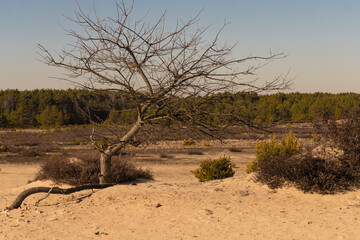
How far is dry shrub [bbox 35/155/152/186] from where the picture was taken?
35.7 feet

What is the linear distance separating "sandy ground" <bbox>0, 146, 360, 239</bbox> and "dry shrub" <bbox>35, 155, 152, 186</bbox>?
5.63 ft

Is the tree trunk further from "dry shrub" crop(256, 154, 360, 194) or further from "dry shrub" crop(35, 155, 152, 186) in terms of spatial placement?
"dry shrub" crop(256, 154, 360, 194)

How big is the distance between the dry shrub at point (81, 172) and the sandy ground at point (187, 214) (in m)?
1.72

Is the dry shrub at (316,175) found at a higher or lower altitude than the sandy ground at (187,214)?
higher

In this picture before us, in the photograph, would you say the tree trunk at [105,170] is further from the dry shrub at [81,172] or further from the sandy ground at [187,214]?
the dry shrub at [81,172]

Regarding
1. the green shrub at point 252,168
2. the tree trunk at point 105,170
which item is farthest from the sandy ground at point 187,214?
the green shrub at point 252,168

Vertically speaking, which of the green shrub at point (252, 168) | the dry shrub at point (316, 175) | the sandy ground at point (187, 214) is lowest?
the sandy ground at point (187, 214)

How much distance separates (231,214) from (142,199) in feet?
7.22

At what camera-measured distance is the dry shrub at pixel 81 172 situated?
1087cm

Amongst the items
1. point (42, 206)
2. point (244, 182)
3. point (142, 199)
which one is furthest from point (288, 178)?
point (42, 206)

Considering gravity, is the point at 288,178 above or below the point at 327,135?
below

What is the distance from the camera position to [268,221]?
684 cm

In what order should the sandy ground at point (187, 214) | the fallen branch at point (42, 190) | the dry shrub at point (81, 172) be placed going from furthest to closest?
the dry shrub at point (81, 172), the fallen branch at point (42, 190), the sandy ground at point (187, 214)

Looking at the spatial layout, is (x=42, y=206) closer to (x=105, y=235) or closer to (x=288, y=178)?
(x=105, y=235)
